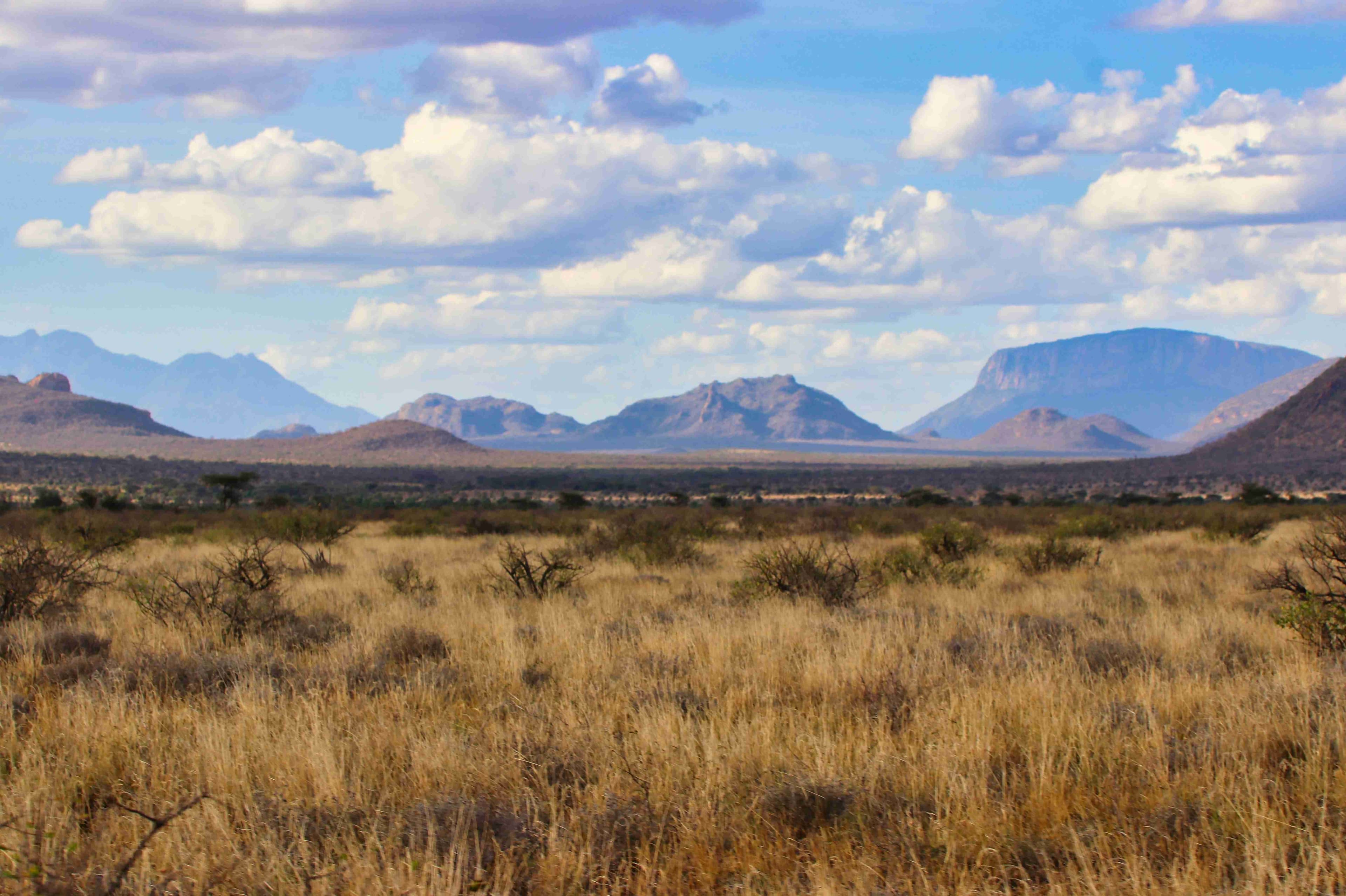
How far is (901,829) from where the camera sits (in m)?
4.51

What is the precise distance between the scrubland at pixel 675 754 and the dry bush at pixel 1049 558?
19.6ft

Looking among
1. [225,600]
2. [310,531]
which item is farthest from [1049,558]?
[310,531]

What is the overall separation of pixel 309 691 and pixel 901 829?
169 inches

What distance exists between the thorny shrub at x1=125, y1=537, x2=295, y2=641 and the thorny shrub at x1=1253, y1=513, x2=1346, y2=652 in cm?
961

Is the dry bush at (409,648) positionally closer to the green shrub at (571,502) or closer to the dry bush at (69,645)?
the dry bush at (69,645)

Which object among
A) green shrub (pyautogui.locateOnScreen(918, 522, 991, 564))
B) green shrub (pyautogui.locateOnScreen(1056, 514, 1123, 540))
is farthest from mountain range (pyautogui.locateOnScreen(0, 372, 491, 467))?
green shrub (pyautogui.locateOnScreen(918, 522, 991, 564))

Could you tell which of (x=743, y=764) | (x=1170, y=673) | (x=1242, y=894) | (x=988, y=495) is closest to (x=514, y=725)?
(x=743, y=764)

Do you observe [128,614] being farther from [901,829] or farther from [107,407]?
[107,407]

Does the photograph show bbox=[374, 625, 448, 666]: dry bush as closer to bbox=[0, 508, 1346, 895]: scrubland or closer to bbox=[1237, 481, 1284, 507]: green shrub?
bbox=[0, 508, 1346, 895]: scrubland

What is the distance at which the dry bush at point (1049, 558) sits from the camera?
17047 millimetres

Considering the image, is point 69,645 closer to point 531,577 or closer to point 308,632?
point 308,632

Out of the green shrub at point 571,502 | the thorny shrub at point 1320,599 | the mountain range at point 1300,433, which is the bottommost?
the green shrub at point 571,502

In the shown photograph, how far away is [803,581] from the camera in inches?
508

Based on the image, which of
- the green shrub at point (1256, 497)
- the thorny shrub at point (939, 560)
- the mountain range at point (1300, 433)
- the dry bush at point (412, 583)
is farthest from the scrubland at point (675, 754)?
the mountain range at point (1300, 433)
